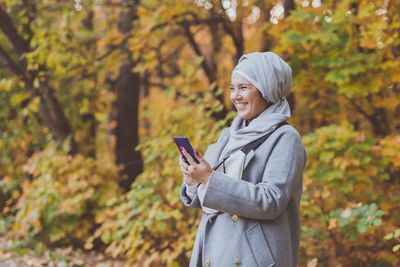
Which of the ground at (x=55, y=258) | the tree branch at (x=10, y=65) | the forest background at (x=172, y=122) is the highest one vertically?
the tree branch at (x=10, y=65)

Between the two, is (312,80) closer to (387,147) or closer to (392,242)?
(387,147)

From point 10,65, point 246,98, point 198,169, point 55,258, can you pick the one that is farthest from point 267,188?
point 10,65

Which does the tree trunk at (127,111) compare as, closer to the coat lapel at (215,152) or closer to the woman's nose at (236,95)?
the coat lapel at (215,152)

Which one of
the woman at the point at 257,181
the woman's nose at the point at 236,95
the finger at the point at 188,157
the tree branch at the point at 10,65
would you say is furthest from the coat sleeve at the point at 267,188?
the tree branch at the point at 10,65

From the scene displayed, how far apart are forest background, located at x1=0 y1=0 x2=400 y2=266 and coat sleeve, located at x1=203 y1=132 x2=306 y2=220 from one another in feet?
4.78

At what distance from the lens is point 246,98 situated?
5.57 ft

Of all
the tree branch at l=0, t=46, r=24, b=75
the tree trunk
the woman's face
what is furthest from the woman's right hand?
the tree branch at l=0, t=46, r=24, b=75

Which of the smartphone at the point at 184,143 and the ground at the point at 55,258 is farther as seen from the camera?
the ground at the point at 55,258

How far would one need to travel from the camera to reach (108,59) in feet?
18.7

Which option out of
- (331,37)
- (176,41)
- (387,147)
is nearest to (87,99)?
(176,41)

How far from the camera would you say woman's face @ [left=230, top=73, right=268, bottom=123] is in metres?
1.68

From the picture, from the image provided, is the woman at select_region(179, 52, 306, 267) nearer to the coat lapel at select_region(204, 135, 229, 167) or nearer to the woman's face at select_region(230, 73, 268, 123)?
the woman's face at select_region(230, 73, 268, 123)

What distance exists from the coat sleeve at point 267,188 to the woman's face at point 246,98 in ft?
0.64

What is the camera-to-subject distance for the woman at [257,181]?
5.07 feet
